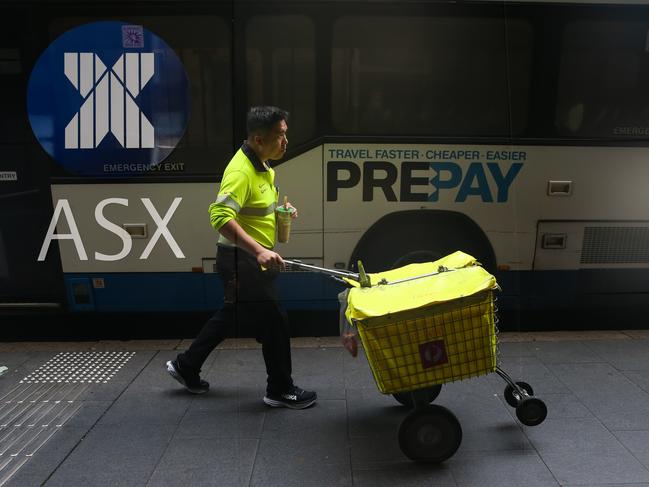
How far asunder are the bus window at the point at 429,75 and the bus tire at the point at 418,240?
2.34ft

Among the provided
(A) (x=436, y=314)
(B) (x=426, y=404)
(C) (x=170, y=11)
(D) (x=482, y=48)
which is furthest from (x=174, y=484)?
(D) (x=482, y=48)

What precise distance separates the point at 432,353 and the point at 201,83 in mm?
2856

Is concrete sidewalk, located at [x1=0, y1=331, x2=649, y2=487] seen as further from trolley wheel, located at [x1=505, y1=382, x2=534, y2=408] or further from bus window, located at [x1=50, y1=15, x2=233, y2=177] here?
bus window, located at [x1=50, y1=15, x2=233, y2=177]

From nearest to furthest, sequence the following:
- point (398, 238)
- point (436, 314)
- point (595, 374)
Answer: point (436, 314)
point (595, 374)
point (398, 238)

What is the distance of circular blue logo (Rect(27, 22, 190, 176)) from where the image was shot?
4.17 metres

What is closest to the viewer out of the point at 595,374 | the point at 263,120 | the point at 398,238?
the point at 263,120

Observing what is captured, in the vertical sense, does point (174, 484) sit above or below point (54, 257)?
below

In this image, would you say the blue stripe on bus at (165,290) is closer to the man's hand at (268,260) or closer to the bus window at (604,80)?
the man's hand at (268,260)

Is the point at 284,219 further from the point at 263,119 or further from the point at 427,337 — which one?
the point at 427,337

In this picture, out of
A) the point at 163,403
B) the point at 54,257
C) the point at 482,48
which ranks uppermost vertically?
the point at 482,48

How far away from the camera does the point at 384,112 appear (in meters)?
4.31

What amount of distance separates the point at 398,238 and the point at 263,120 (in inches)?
71.5

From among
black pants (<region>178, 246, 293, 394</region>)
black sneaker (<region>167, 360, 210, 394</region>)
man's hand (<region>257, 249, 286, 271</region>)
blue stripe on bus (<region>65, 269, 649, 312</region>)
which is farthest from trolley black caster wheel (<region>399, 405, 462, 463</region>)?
blue stripe on bus (<region>65, 269, 649, 312</region>)

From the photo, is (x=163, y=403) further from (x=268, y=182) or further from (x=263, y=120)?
(x=263, y=120)
